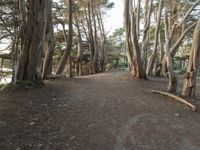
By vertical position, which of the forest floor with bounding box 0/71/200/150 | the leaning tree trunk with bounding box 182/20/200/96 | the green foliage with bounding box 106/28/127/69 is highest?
the green foliage with bounding box 106/28/127/69

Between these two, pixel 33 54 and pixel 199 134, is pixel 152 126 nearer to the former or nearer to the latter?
pixel 199 134

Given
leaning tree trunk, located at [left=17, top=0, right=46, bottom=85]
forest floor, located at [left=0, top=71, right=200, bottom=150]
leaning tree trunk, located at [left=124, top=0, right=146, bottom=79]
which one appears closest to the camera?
forest floor, located at [left=0, top=71, right=200, bottom=150]

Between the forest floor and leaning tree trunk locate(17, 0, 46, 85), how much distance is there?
2.14 ft

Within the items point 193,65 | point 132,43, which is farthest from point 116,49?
point 193,65

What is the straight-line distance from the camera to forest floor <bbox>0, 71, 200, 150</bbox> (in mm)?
3402

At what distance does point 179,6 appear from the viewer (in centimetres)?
1375

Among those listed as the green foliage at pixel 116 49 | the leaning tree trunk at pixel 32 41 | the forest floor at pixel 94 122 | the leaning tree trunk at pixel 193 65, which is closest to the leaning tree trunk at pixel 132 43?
the leaning tree trunk at pixel 193 65

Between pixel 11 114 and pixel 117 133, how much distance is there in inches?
80.2

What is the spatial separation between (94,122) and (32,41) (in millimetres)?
3383

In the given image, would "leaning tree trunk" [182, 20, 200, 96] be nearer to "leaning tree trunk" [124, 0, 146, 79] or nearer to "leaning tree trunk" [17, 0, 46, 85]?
"leaning tree trunk" [124, 0, 146, 79]

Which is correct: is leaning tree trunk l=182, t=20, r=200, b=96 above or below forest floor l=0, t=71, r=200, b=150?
above

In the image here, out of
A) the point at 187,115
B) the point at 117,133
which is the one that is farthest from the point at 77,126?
the point at 187,115

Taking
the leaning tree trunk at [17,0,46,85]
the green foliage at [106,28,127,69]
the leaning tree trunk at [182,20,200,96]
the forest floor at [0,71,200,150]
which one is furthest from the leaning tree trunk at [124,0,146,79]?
the green foliage at [106,28,127,69]

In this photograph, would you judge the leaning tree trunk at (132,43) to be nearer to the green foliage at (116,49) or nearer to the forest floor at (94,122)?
the forest floor at (94,122)
